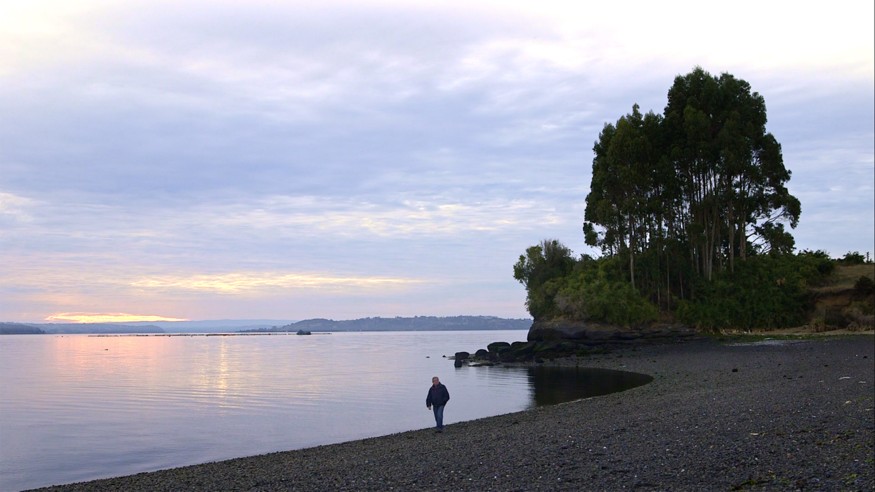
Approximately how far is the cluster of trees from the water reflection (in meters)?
18.6

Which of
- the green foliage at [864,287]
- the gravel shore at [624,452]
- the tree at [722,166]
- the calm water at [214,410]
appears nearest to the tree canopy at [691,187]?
the tree at [722,166]

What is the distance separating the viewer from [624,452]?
15422 mm

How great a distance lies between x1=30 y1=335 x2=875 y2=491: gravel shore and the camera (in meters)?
12.7

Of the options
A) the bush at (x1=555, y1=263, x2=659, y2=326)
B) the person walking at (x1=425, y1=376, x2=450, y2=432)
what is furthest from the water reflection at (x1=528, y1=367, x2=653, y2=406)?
the bush at (x1=555, y1=263, x2=659, y2=326)

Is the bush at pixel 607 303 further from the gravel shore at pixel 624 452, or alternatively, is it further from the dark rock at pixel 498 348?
the gravel shore at pixel 624 452

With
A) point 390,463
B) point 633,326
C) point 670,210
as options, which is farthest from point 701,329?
point 390,463

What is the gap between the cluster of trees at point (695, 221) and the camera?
62.0 metres

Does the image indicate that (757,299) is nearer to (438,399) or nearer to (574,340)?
(574,340)

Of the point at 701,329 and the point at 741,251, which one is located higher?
the point at 741,251

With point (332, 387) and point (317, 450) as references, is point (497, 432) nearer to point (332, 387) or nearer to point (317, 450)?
point (317, 450)

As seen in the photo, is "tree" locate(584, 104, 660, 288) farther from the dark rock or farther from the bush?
the dark rock

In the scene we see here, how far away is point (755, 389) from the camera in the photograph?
25.5m

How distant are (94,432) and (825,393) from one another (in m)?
26.1

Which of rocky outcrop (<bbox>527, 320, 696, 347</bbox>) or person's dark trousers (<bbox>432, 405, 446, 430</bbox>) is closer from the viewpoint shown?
person's dark trousers (<bbox>432, 405, 446, 430</bbox>)
